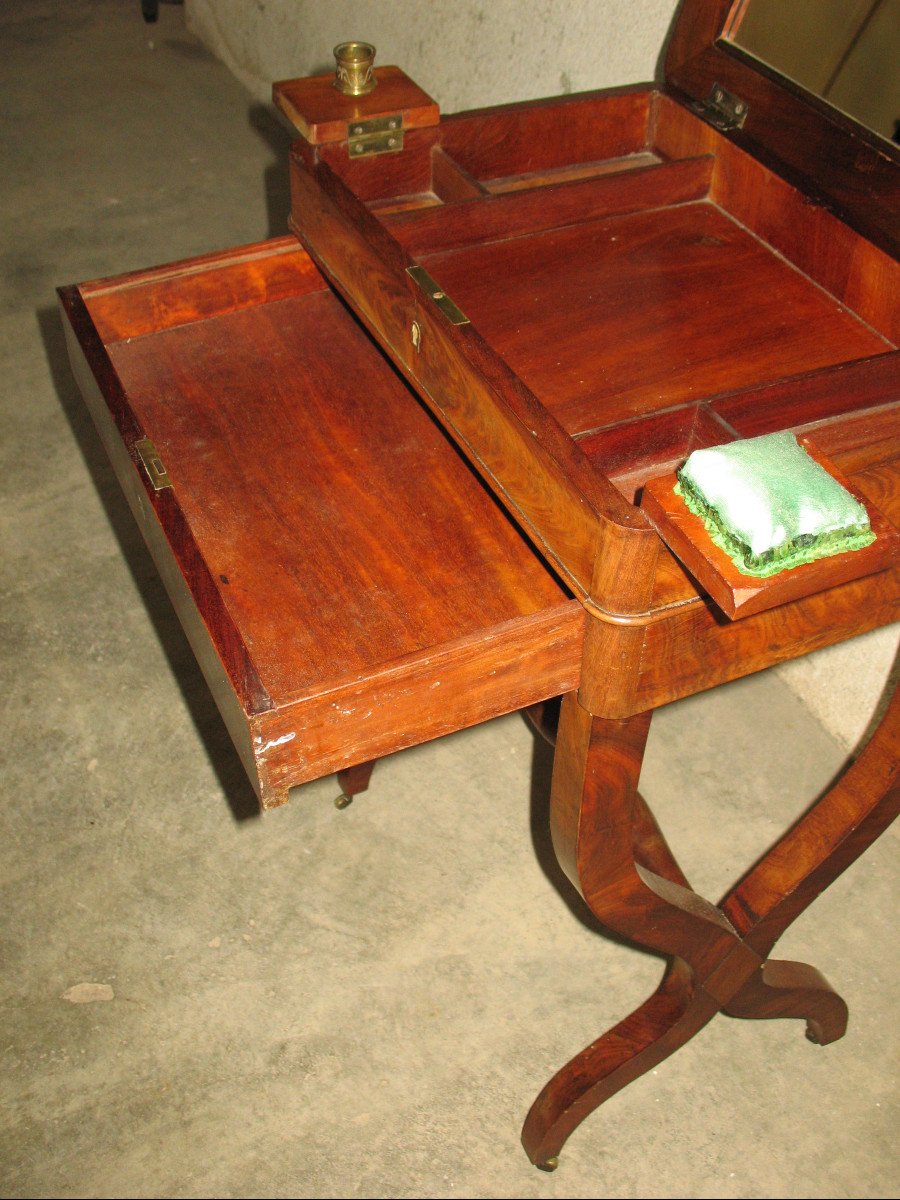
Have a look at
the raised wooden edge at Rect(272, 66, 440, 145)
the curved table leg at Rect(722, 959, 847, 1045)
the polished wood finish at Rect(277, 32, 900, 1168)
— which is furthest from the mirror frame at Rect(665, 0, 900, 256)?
the curved table leg at Rect(722, 959, 847, 1045)

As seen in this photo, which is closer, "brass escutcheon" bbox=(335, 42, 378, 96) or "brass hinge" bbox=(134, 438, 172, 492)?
"brass hinge" bbox=(134, 438, 172, 492)

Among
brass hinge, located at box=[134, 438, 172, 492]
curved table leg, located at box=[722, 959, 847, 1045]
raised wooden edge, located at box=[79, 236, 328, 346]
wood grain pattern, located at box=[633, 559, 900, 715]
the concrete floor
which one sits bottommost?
the concrete floor

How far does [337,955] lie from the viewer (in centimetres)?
197

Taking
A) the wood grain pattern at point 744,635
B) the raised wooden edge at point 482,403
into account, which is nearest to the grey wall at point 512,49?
the wood grain pattern at point 744,635

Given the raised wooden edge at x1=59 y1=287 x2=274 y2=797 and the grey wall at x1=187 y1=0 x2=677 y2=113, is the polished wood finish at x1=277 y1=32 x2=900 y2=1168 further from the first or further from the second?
the grey wall at x1=187 y1=0 x2=677 y2=113

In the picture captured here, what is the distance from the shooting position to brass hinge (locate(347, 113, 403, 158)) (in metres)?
1.59

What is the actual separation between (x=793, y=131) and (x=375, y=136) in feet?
1.78

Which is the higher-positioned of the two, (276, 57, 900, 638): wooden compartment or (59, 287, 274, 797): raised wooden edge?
(276, 57, 900, 638): wooden compartment

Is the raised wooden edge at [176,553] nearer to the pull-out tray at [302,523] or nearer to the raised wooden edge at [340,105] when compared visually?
the pull-out tray at [302,523]

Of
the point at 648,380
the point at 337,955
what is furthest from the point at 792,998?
the point at 648,380

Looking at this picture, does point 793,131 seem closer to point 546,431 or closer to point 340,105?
point 340,105

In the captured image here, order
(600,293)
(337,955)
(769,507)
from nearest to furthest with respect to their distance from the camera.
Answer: (769,507)
(600,293)
(337,955)

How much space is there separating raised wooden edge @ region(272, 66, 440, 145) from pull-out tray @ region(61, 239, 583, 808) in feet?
0.53

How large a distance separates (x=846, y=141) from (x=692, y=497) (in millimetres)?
709
